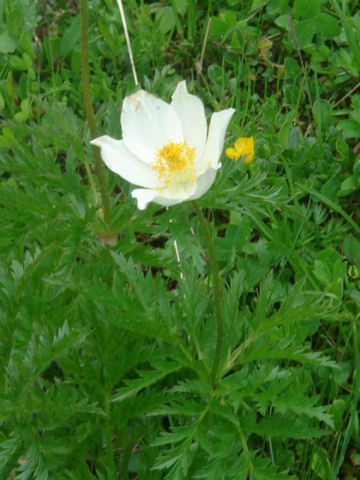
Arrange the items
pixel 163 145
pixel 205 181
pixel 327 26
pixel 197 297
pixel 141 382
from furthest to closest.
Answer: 1. pixel 327 26
2. pixel 163 145
3. pixel 197 297
4. pixel 141 382
5. pixel 205 181

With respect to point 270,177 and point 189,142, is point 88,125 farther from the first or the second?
point 270,177

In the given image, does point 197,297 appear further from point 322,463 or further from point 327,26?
point 327,26

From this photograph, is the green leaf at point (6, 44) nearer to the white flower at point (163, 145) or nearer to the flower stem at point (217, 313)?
the white flower at point (163, 145)

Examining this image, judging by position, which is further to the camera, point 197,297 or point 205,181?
point 197,297

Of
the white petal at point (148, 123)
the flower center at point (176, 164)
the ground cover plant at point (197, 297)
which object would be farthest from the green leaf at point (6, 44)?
the flower center at point (176, 164)

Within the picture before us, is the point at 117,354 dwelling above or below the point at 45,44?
below

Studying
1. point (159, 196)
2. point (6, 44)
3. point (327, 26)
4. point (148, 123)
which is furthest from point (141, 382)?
point (6, 44)

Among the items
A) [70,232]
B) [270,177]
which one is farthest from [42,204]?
[270,177]
